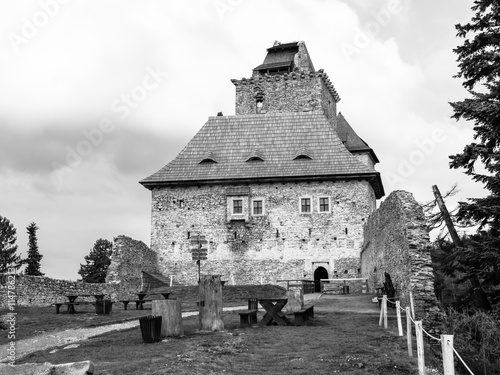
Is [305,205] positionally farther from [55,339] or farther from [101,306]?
→ [55,339]

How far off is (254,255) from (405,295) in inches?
659

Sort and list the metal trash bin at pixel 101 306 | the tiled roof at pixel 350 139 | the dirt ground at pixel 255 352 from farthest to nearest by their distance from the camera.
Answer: the tiled roof at pixel 350 139 → the metal trash bin at pixel 101 306 → the dirt ground at pixel 255 352

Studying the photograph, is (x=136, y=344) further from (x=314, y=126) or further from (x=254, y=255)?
(x=314, y=126)

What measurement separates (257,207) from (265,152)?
Result: 413 cm

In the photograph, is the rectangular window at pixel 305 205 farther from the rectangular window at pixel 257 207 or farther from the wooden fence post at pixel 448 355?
the wooden fence post at pixel 448 355

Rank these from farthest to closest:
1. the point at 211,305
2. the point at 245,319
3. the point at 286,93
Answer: the point at 286,93
the point at 245,319
the point at 211,305

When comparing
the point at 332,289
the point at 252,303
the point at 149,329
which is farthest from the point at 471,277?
the point at 332,289

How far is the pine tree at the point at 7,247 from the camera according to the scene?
57469 mm

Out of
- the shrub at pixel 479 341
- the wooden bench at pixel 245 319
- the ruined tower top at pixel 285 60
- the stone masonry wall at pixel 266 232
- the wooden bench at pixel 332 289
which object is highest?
the ruined tower top at pixel 285 60

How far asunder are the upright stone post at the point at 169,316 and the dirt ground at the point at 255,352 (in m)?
0.35

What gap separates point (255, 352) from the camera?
36.4 feet

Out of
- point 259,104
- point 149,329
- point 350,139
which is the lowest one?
point 149,329

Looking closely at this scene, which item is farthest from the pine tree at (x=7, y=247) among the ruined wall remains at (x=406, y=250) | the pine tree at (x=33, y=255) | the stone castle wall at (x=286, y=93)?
the ruined wall remains at (x=406, y=250)

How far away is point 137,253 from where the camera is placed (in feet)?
104
